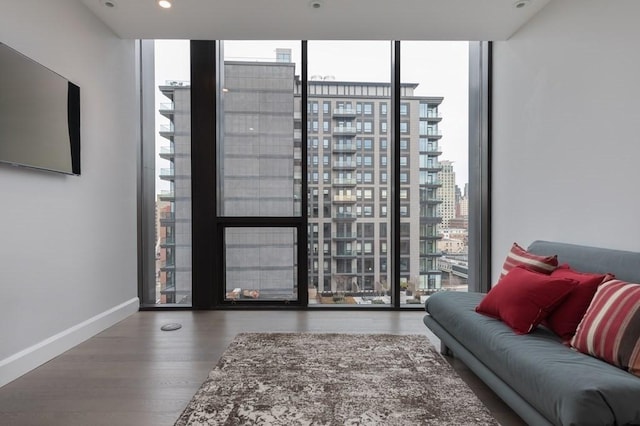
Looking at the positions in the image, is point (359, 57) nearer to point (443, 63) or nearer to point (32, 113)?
point (443, 63)

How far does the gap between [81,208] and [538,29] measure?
426cm

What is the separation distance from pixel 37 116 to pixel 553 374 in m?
3.37

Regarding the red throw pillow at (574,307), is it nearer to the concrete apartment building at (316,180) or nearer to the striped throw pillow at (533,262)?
the striped throw pillow at (533,262)

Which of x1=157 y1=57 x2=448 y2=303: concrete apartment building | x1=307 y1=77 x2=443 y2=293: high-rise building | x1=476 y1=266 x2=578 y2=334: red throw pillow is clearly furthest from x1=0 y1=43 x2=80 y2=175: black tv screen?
x1=476 y1=266 x2=578 y2=334: red throw pillow

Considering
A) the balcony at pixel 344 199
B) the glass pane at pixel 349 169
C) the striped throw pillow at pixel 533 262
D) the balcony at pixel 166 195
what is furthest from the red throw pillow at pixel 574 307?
the balcony at pixel 166 195

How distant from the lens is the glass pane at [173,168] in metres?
3.77

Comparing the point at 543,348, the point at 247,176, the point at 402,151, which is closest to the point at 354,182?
the point at 402,151

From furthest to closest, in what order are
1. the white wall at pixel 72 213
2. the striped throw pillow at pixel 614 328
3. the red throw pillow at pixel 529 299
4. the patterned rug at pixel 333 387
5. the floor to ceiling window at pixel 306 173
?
the floor to ceiling window at pixel 306 173 → the white wall at pixel 72 213 → the red throw pillow at pixel 529 299 → the patterned rug at pixel 333 387 → the striped throw pillow at pixel 614 328

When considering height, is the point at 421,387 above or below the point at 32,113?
below

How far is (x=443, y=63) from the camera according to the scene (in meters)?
3.81

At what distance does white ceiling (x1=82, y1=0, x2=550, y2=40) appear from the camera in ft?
9.16

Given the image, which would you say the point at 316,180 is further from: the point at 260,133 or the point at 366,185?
the point at 260,133

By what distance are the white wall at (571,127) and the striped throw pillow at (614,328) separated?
27.3 inches

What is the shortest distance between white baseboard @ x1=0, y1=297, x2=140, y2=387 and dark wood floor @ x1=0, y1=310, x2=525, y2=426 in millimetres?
56
